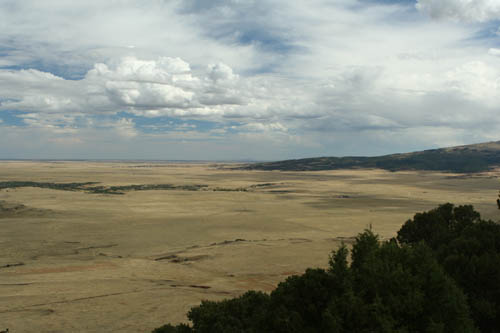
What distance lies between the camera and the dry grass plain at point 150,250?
86.4 ft

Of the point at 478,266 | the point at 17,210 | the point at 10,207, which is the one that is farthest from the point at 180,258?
the point at 10,207

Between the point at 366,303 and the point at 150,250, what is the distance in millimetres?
34298

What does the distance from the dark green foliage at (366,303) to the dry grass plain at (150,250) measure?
11742 mm

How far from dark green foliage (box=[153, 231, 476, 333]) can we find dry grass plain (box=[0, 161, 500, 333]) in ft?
38.5

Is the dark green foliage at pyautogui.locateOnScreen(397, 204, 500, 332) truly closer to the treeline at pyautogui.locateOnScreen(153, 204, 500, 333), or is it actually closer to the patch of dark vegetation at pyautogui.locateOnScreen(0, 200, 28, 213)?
the treeline at pyautogui.locateOnScreen(153, 204, 500, 333)

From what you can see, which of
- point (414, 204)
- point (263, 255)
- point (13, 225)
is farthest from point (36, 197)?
point (414, 204)

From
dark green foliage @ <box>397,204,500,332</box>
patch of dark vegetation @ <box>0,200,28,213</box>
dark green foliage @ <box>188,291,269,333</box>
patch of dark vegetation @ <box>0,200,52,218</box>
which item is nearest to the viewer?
dark green foliage @ <box>188,291,269,333</box>

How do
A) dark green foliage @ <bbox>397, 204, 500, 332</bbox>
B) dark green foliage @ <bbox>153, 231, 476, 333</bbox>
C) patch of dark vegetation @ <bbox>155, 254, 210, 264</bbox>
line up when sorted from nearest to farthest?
dark green foliage @ <bbox>153, 231, 476, 333</bbox> → dark green foliage @ <bbox>397, 204, 500, 332</bbox> → patch of dark vegetation @ <bbox>155, 254, 210, 264</bbox>

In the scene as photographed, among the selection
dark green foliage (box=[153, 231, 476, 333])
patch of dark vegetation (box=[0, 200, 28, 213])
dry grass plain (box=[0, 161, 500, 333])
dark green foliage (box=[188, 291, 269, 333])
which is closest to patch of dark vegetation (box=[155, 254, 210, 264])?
dry grass plain (box=[0, 161, 500, 333])

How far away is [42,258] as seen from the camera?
40.8 meters

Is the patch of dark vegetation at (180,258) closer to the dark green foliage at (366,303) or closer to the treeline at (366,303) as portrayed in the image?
the treeline at (366,303)

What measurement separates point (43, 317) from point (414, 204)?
3004 inches

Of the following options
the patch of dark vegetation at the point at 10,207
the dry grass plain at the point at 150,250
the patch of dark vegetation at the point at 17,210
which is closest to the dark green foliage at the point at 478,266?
the dry grass plain at the point at 150,250

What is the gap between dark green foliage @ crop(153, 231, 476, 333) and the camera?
13852 mm
